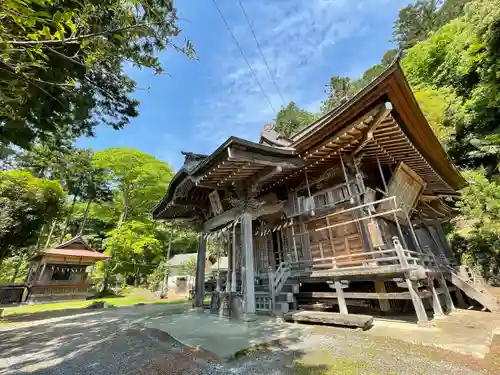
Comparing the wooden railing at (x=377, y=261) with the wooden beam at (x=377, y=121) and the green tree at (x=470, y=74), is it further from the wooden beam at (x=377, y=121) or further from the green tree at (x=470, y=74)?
the green tree at (x=470, y=74)

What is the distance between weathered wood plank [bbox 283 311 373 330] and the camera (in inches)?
212

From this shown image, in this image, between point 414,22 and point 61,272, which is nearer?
point 61,272

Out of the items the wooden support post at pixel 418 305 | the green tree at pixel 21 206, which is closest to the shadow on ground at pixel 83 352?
the wooden support post at pixel 418 305

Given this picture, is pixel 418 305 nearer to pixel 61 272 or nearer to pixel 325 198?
pixel 325 198

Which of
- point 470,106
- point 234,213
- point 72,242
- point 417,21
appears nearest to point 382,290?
point 234,213

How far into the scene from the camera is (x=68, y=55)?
402 centimetres

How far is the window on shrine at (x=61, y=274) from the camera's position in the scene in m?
21.1

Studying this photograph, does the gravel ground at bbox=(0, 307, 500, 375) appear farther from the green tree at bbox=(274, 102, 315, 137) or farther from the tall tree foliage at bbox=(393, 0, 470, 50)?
the tall tree foliage at bbox=(393, 0, 470, 50)

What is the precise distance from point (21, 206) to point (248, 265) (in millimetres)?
17907

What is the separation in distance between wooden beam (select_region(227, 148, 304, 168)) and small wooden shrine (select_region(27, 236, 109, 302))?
21732 millimetres

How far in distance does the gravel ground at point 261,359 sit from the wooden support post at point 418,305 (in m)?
1.33

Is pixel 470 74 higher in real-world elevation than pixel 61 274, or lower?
higher

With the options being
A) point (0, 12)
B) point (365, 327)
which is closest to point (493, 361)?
point (365, 327)

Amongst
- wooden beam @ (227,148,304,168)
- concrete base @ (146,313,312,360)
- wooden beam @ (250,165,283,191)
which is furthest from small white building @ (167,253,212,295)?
wooden beam @ (227,148,304,168)
